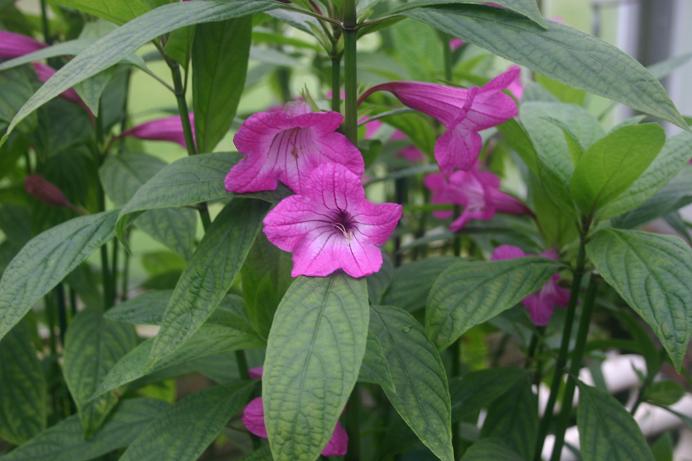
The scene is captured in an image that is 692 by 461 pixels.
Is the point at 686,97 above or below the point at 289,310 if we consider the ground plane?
below

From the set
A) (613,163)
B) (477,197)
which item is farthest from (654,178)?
(477,197)

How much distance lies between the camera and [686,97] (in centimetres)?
198

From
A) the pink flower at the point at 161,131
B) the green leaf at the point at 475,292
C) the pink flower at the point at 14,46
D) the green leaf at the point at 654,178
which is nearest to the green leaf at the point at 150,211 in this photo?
the pink flower at the point at 161,131

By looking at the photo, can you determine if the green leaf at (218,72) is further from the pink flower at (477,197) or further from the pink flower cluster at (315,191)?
the pink flower at (477,197)

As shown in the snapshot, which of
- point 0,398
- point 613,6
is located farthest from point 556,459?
point 613,6

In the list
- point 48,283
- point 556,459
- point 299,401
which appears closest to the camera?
point 299,401

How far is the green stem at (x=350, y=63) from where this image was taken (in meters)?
0.51

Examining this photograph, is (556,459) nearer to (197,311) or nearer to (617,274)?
(617,274)

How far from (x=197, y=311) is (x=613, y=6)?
1.89 metres

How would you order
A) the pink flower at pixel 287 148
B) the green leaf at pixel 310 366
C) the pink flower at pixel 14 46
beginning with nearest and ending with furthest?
1. the green leaf at pixel 310 366
2. the pink flower at pixel 287 148
3. the pink flower at pixel 14 46

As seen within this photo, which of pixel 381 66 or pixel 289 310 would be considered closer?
pixel 289 310

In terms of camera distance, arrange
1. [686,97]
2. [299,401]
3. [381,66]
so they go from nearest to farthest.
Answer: [299,401] → [381,66] → [686,97]

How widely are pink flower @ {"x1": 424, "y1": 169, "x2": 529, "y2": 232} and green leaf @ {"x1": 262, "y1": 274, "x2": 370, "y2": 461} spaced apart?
34 centimetres

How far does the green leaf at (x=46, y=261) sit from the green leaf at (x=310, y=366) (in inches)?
6.3
